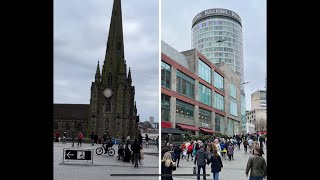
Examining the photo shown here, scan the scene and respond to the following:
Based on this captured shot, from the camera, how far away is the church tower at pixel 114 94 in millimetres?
78188

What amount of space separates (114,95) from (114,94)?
0.25 m

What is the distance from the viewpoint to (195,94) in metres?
38.3

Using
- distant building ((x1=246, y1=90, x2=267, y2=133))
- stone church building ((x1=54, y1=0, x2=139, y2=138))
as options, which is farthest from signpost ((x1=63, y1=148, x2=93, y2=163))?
stone church building ((x1=54, y1=0, x2=139, y2=138))

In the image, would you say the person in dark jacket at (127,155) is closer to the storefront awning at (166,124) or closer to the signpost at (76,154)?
the signpost at (76,154)

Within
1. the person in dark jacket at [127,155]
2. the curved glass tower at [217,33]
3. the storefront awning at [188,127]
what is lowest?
the person in dark jacket at [127,155]

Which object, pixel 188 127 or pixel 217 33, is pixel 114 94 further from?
pixel 188 127

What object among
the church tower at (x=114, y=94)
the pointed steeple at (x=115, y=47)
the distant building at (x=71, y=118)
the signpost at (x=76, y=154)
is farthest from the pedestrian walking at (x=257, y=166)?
the distant building at (x=71, y=118)

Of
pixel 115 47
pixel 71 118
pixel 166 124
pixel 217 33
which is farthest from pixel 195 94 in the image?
pixel 71 118

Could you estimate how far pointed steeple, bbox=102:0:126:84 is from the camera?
270 feet

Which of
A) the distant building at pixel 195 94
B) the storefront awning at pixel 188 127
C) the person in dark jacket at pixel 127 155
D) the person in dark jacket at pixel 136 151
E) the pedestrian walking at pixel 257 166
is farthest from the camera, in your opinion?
the storefront awning at pixel 188 127
